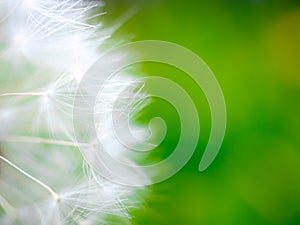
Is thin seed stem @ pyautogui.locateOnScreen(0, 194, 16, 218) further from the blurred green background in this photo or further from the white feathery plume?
the blurred green background

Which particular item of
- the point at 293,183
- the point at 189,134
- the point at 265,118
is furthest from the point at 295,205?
the point at 189,134

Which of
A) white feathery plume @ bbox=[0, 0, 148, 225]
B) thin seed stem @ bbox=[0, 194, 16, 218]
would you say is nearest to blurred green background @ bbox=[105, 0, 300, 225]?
white feathery plume @ bbox=[0, 0, 148, 225]

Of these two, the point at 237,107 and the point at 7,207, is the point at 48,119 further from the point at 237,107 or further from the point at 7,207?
the point at 237,107

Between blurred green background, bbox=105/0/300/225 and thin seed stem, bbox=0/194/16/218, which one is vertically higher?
blurred green background, bbox=105/0/300/225

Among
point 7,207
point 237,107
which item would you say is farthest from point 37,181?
point 237,107

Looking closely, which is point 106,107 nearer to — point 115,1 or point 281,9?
point 115,1
